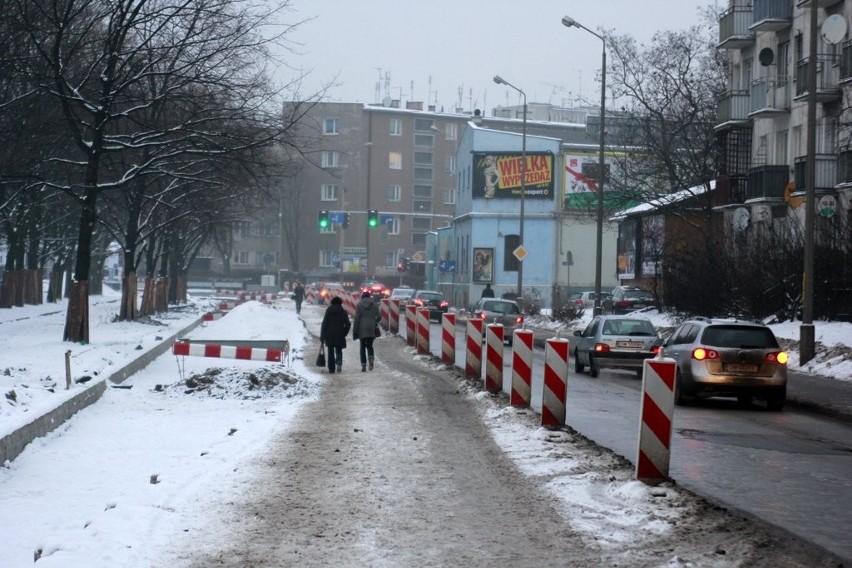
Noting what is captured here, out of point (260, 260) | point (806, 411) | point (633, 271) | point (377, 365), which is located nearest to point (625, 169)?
point (633, 271)

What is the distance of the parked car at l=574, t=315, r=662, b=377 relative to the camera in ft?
86.5

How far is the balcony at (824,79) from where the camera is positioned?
40625 mm

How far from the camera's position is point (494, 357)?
64.0ft

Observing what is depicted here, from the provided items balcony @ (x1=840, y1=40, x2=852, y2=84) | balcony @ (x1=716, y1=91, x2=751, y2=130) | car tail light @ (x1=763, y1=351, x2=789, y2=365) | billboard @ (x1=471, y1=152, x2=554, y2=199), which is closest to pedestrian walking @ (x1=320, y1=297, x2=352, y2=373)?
car tail light @ (x1=763, y1=351, x2=789, y2=365)

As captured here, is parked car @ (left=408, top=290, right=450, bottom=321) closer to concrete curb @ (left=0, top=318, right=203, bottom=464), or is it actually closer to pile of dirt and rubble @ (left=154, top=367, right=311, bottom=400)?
concrete curb @ (left=0, top=318, right=203, bottom=464)

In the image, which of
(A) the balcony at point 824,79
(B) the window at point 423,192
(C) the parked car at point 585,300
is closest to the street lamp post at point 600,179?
(A) the balcony at point 824,79

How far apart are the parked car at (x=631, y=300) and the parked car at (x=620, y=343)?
76.7 feet

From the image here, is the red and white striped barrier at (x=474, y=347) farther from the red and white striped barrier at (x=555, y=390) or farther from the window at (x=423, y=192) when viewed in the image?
the window at (x=423, y=192)

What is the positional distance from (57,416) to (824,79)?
109 ft

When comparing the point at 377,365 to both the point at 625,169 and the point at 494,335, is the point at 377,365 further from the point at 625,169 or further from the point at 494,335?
the point at 625,169

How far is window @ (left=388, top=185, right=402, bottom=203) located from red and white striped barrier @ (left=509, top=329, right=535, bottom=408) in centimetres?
10883

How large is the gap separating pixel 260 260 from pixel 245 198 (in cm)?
7478

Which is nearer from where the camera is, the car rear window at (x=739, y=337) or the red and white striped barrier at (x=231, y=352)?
the car rear window at (x=739, y=337)

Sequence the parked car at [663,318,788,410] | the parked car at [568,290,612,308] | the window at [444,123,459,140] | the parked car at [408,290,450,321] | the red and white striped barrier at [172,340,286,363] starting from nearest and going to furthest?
the parked car at [663,318,788,410] < the red and white striped barrier at [172,340,286,363] < the parked car at [408,290,450,321] < the parked car at [568,290,612,308] < the window at [444,123,459,140]
